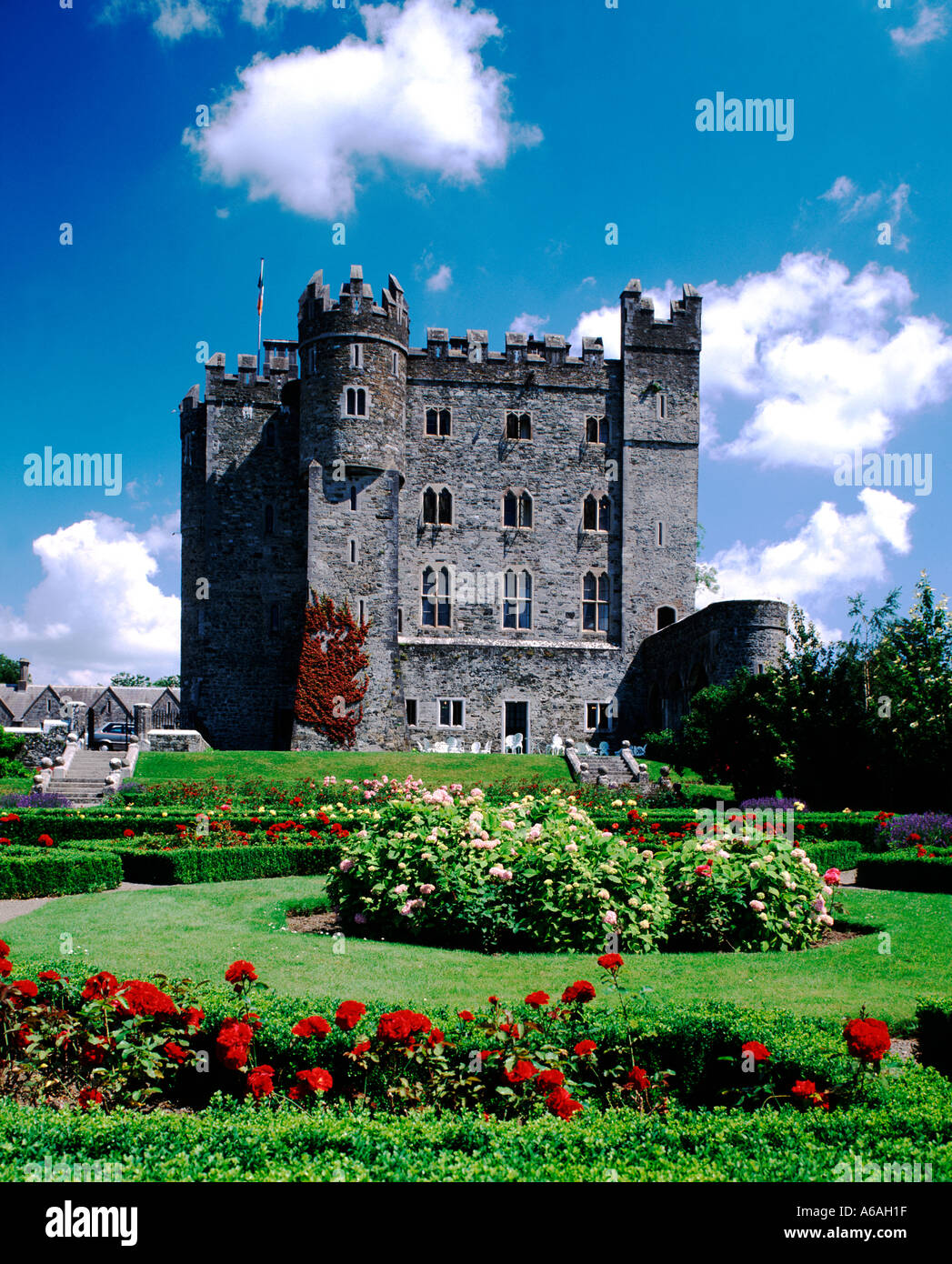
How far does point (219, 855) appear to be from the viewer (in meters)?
14.4

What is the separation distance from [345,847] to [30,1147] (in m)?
5.95

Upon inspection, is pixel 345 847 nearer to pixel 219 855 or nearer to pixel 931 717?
pixel 219 855

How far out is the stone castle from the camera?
111ft

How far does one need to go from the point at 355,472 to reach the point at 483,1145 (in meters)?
31.0

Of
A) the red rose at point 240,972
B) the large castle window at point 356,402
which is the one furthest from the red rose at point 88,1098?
the large castle window at point 356,402

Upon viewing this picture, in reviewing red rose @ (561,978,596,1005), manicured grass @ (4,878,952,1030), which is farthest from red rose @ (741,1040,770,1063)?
manicured grass @ (4,878,952,1030)

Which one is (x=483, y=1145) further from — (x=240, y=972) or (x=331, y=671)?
(x=331, y=671)

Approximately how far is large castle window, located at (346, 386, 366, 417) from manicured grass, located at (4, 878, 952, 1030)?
2526 centimetres

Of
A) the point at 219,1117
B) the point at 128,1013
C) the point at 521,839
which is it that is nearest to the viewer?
the point at 219,1117

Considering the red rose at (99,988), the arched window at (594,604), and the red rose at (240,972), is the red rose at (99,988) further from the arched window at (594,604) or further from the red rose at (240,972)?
the arched window at (594,604)

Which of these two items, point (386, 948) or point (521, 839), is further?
point (521, 839)

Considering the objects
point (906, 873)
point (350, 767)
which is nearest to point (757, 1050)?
point (906, 873)

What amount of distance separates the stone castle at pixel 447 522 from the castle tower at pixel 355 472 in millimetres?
73
